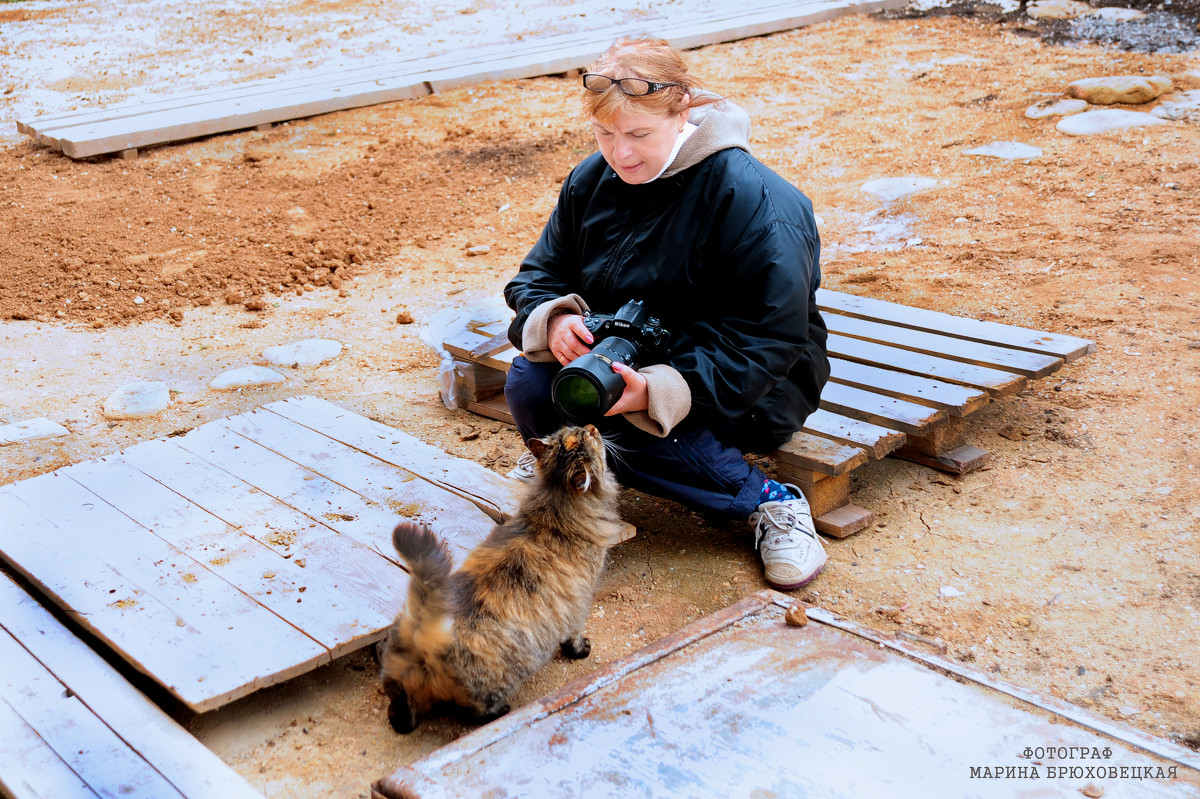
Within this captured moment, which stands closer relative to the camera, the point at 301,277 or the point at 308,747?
the point at 308,747

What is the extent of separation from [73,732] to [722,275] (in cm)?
210

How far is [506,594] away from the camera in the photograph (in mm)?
2414

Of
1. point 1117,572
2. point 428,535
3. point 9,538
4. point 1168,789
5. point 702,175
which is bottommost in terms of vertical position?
point 1117,572

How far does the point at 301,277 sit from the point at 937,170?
434 cm

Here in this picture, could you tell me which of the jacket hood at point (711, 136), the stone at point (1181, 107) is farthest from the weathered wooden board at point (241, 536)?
the stone at point (1181, 107)

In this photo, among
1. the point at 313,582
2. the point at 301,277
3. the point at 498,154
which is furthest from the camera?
the point at 498,154

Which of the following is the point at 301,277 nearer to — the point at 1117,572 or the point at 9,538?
the point at 9,538

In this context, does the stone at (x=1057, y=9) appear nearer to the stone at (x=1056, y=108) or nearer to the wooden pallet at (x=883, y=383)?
the stone at (x=1056, y=108)

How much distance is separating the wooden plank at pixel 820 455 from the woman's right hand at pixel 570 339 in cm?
80

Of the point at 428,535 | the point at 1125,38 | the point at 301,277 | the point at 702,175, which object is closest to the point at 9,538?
the point at 428,535

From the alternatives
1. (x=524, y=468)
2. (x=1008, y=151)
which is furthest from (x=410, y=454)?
(x=1008, y=151)

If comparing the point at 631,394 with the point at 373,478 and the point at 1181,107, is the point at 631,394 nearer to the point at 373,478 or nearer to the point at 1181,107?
the point at 373,478

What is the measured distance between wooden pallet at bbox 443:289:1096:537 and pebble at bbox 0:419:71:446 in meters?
1.72

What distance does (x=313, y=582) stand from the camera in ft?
9.32
